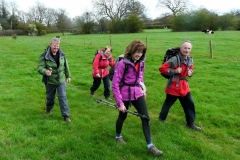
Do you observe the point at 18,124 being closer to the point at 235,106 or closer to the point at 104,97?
the point at 104,97

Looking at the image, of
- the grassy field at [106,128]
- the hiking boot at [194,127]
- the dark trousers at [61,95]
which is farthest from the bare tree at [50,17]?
the hiking boot at [194,127]

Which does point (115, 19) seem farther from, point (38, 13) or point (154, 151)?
point (154, 151)

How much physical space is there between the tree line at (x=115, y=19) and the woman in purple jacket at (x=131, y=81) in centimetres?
5639

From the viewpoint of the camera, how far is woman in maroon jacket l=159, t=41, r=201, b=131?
570 cm

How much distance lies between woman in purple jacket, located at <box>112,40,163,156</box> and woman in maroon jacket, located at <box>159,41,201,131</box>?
1.21 metres

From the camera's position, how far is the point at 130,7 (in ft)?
242

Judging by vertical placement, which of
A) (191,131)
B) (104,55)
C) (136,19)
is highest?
(136,19)

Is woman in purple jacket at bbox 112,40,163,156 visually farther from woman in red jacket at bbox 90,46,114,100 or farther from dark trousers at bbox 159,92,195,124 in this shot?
woman in red jacket at bbox 90,46,114,100

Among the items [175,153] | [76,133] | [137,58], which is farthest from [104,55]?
[175,153]

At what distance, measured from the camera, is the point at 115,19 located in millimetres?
67188

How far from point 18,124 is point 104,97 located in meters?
Answer: 3.58

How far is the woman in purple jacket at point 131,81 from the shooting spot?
14.7 feet

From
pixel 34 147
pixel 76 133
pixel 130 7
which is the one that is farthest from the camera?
pixel 130 7

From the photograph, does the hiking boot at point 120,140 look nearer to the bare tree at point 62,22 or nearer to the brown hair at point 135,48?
the brown hair at point 135,48
